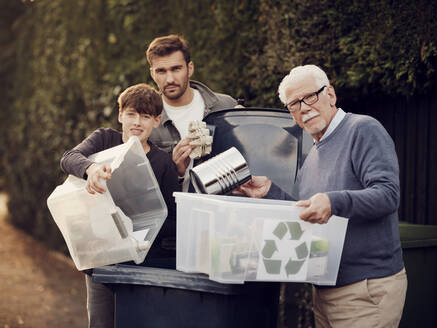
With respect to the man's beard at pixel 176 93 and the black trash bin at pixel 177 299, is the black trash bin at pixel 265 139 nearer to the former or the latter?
the man's beard at pixel 176 93

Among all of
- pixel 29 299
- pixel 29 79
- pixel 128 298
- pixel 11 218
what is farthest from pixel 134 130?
pixel 11 218

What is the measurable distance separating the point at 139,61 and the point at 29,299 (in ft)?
8.99

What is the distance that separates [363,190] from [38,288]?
5.28 m

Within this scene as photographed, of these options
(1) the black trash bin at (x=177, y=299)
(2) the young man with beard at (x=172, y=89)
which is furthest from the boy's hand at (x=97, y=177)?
(2) the young man with beard at (x=172, y=89)

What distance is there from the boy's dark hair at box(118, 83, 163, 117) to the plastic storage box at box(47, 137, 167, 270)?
11.5 inches

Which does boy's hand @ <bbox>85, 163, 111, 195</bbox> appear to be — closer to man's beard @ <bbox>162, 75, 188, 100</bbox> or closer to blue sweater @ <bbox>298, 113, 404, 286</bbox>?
blue sweater @ <bbox>298, 113, 404, 286</bbox>

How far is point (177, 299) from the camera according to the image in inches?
105

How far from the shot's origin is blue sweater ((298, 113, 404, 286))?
7.55 ft

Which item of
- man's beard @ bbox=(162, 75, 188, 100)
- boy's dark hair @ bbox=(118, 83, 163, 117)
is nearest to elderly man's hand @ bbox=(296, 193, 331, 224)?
boy's dark hair @ bbox=(118, 83, 163, 117)

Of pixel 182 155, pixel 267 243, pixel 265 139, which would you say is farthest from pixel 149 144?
pixel 267 243

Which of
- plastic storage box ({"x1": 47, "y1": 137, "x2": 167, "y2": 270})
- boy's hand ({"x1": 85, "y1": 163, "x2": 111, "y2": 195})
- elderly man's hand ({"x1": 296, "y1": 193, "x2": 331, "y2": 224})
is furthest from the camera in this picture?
plastic storage box ({"x1": 47, "y1": 137, "x2": 167, "y2": 270})

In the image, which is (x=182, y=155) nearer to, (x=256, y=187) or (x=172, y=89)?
(x=256, y=187)

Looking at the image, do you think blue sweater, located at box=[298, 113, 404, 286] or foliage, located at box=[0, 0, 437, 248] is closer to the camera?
blue sweater, located at box=[298, 113, 404, 286]

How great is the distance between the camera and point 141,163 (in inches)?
116
